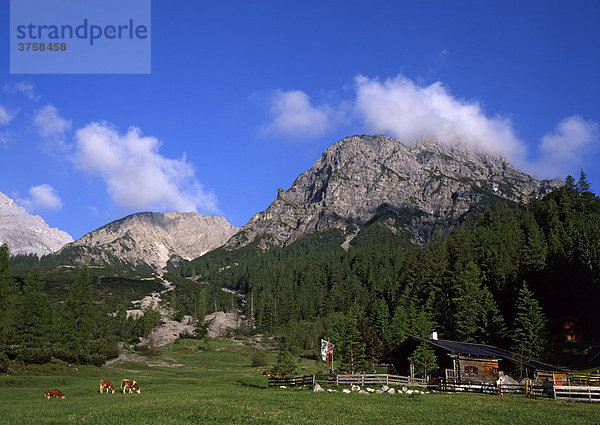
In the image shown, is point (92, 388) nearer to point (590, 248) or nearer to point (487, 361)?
point (487, 361)

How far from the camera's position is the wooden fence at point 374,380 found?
4503 centimetres

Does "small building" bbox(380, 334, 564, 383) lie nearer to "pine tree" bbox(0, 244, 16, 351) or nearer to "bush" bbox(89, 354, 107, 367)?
"bush" bbox(89, 354, 107, 367)

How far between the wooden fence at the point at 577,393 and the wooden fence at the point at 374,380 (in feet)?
45.8

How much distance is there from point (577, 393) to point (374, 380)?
18397mm

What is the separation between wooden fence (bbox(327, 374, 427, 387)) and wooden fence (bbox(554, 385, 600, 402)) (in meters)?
14.0

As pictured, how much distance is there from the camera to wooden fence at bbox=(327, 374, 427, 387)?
45031 mm

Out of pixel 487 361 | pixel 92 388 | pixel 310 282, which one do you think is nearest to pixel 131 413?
pixel 92 388

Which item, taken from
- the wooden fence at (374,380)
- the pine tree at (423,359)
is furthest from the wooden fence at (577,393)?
the pine tree at (423,359)

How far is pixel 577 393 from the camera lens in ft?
111

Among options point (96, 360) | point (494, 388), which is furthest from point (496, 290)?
point (96, 360)

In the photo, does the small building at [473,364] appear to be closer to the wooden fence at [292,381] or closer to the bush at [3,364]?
the wooden fence at [292,381]

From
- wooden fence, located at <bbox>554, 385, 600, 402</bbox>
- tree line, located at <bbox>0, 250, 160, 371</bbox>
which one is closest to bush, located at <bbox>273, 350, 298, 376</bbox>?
wooden fence, located at <bbox>554, 385, 600, 402</bbox>

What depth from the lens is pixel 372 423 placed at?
69.7ft

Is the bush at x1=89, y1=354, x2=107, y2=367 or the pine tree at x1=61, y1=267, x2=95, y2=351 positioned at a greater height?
the pine tree at x1=61, y1=267, x2=95, y2=351
